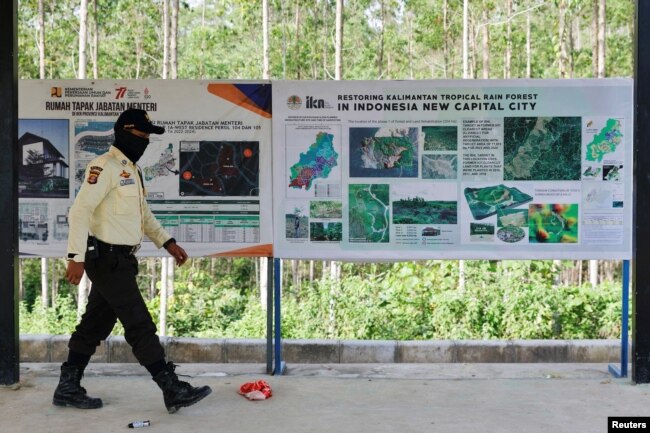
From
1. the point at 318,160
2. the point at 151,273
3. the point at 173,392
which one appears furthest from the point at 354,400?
the point at 151,273

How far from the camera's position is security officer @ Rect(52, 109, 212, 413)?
16.2 ft

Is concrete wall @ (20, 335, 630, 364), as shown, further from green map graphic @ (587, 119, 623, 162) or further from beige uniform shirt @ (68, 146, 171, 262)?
beige uniform shirt @ (68, 146, 171, 262)

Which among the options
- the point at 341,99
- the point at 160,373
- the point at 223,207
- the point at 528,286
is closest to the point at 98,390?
the point at 160,373

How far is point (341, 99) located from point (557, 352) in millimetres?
2761

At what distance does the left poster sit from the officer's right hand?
131 cm

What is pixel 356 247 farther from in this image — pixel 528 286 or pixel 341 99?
pixel 528 286

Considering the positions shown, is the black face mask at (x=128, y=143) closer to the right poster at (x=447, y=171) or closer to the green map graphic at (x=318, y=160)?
the right poster at (x=447, y=171)

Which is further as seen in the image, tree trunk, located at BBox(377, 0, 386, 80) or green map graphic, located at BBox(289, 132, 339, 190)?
tree trunk, located at BBox(377, 0, 386, 80)

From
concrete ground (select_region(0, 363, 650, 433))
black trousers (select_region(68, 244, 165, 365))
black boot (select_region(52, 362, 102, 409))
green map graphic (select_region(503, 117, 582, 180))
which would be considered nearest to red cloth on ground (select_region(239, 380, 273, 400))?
concrete ground (select_region(0, 363, 650, 433))

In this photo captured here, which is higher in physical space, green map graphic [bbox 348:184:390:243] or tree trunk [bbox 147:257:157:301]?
green map graphic [bbox 348:184:390:243]

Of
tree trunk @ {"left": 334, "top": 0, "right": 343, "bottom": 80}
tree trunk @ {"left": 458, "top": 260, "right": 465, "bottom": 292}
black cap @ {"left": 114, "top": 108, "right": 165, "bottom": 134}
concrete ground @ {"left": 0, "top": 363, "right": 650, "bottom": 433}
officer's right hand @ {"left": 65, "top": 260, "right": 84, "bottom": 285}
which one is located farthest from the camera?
tree trunk @ {"left": 334, "top": 0, "right": 343, "bottom": 80}

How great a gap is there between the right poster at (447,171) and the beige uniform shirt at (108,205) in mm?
1274

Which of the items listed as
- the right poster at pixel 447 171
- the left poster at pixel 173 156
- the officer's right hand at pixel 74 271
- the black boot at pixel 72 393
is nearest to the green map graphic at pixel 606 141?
the right poster at pixel 447 171

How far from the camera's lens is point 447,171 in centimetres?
611
